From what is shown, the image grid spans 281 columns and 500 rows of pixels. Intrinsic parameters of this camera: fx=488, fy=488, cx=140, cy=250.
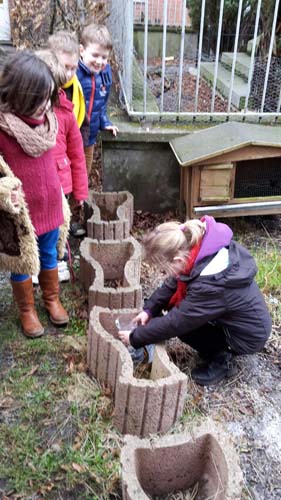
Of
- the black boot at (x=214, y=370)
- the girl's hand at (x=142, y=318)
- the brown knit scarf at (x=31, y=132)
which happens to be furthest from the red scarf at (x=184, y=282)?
the brown knit scarf at (x=31, y=132)

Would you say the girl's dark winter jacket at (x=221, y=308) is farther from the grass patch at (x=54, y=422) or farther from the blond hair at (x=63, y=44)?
the blond hair at (x=63, y=44)

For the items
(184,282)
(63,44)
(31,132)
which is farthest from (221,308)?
(63,44)

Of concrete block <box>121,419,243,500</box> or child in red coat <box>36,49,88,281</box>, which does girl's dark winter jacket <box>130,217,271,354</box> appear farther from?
child in red coat <box>36,49,88,281</box>

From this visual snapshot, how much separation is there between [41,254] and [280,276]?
166cm

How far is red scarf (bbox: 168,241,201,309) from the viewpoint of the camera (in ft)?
7.19

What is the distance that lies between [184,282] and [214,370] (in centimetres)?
60

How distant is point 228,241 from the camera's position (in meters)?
2.26

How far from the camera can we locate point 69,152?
10.1 feet

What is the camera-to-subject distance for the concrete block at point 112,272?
274 cm

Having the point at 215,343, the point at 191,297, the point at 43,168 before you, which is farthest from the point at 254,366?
the point at 43,168

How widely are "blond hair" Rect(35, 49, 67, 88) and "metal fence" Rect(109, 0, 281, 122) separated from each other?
4.42 ft

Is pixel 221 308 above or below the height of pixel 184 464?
above

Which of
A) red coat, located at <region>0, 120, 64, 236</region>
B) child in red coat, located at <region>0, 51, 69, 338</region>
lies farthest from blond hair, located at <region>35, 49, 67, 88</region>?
red coat, located at <region>0, 120, 64, 236</region>

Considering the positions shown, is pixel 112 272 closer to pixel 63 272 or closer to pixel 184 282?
pixel 63 272
